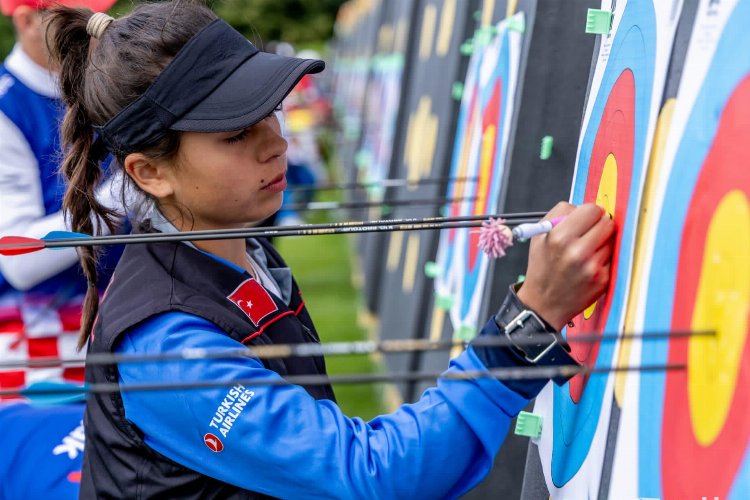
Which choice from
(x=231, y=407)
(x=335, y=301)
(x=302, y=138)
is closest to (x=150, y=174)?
(x=231, y=407)

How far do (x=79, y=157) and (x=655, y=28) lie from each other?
0.91 m

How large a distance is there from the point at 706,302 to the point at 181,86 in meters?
0.75

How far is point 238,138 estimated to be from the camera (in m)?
1.38

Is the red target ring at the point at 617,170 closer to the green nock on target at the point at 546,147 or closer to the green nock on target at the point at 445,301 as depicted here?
the green nock on target at the point at 546,147

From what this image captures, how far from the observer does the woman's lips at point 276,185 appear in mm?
1410

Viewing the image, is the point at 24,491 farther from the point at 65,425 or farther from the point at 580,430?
the point at 580,430

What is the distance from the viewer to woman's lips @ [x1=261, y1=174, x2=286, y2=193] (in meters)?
1.41

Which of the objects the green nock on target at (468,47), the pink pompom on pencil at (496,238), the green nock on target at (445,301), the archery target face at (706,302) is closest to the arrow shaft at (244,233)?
the pink pompom on pencil at (496,238)

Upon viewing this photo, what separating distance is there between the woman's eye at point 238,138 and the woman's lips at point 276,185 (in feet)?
0.25

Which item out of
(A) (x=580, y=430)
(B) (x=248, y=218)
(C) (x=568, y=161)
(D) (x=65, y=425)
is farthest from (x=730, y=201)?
(D) (x=65, y=425)

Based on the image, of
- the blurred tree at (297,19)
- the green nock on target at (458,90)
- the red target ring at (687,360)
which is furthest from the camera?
the blurred tree at (297,19)

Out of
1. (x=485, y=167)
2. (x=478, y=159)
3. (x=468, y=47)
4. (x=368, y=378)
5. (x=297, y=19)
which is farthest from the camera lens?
(x=297, y=19)

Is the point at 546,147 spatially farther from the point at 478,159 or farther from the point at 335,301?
the point at 335,301

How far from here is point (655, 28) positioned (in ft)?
3.95
